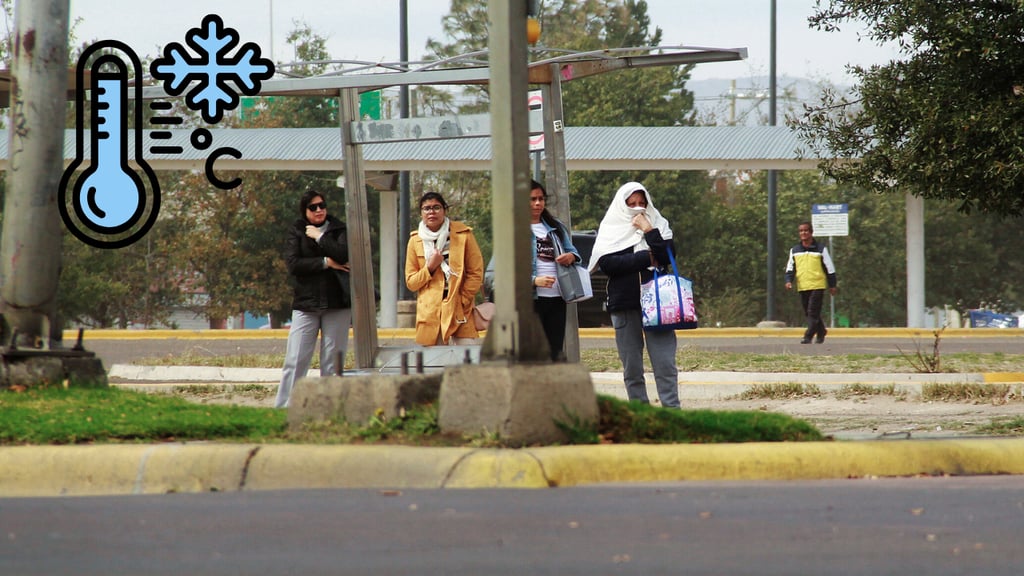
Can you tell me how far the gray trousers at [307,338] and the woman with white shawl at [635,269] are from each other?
2.14m

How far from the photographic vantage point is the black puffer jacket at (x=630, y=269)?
32.1 feet

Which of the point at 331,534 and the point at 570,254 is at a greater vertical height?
the point at 570,254

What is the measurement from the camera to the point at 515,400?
22.0 feet

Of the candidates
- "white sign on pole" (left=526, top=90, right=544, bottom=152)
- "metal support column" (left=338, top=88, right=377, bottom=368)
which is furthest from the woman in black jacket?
"white sign on pole" (left=526, top=90, right=544, bottom=152)

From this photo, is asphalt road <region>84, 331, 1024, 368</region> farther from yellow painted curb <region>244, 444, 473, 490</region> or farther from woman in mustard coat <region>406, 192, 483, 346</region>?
yellow painted curb <region>244, 444, 473, 490</region>

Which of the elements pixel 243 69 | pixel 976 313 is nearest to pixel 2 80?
pixel 243 69

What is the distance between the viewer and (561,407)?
273 inches

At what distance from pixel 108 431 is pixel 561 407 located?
2440 millimetres

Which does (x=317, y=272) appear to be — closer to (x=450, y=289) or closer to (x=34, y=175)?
(x=450, y=289)

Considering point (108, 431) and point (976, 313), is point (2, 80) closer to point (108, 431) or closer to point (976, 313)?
point (108, 431)

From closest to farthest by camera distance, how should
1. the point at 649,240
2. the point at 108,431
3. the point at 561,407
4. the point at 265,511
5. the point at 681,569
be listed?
the point at 681,569, the point at 265,511, the point at 561,407, the point at 108,431, the point at 649,240

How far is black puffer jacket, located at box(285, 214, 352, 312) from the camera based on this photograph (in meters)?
10.8

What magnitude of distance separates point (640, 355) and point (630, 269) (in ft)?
2.03

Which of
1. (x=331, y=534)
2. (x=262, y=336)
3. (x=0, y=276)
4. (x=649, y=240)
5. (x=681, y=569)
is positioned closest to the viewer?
(x=681, y=569)
